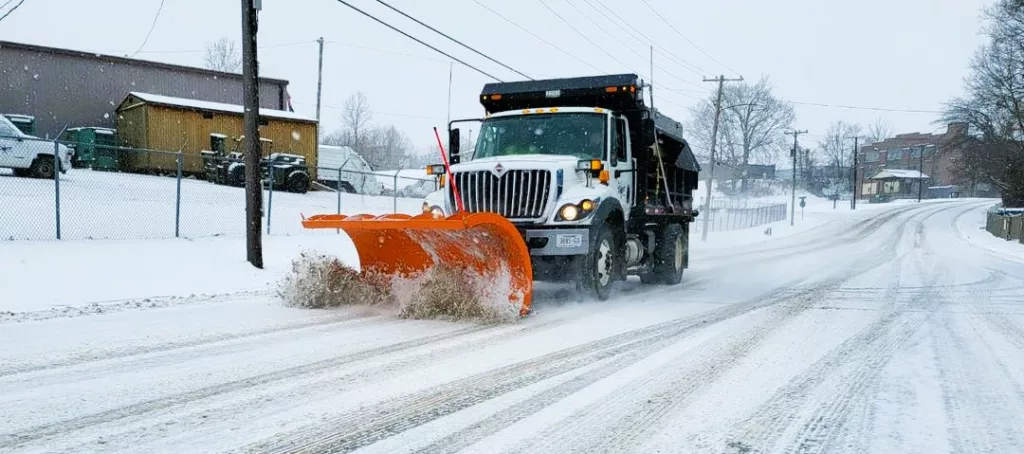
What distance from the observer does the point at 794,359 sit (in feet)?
16.5

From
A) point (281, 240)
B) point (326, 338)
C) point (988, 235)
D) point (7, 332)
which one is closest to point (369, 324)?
point (326, 338)

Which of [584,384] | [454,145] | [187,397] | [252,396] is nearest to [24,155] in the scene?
[454,145]

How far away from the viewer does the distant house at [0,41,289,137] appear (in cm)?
2858

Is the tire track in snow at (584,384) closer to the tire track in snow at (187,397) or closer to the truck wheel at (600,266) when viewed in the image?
the tire track in snow at (187,397)

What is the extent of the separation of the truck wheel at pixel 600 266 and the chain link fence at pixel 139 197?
461 centimetres

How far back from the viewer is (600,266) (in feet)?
26.0

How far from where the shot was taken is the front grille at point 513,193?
7398mm

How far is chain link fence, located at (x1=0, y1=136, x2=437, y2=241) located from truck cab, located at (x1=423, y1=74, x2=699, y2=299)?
3.31m

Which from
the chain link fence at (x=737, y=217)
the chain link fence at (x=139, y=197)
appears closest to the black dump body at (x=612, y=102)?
the chain link fence at (x=139, y=197)

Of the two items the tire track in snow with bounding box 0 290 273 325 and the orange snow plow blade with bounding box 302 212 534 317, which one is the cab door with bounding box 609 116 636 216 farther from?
the tire track in snow with bounding box 0 290 273 325

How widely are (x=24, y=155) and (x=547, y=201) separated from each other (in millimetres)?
17424

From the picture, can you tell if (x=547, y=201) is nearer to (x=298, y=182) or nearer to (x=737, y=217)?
(x=298, y=182)

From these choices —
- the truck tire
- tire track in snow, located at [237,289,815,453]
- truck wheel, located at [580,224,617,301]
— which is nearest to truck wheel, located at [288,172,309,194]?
the truck tire

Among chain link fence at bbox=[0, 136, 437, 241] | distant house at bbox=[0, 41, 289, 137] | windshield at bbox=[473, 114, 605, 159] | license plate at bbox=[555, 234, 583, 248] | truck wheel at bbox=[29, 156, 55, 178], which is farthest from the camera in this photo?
distant house at bbox=[0, 41, 289, 137]
